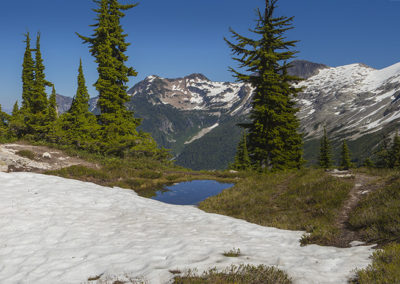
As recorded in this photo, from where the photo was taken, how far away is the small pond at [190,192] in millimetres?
14570

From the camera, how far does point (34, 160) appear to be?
59.5ft

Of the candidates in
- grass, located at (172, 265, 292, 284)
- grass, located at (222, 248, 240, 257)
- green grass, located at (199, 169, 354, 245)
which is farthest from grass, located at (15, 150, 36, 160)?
grass, located at (172, 265, 292, 284)

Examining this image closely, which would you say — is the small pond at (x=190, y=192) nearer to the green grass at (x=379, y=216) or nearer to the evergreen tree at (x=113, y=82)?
the green grass at (x=379, y=216)

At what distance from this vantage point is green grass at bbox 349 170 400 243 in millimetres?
7116

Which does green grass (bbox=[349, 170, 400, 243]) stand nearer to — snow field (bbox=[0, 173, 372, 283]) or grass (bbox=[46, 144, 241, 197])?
snow field (bbox=[0, 173, 372, 283])

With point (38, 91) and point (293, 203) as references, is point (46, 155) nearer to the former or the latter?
point (293, 203)

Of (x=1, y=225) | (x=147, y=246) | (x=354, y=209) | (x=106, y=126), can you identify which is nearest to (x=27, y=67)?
(x=106, y=126)

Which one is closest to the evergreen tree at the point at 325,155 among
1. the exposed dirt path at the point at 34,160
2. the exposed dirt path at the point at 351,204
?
the exposed dirt path at the point at 351,204

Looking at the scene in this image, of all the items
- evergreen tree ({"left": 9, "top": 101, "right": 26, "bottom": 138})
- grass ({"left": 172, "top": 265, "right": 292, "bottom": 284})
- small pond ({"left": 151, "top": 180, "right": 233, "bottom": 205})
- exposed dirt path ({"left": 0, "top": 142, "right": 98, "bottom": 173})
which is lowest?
small pond ({"left": 151, "top": 180, "right": 233, "bottom": 205})

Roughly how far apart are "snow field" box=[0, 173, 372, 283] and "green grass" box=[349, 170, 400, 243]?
0.99 meters

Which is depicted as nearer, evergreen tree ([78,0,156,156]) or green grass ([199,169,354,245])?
green grass ([199,169,354,245])

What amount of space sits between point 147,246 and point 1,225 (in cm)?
518

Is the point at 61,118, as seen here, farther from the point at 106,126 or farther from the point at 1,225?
the point at 1,225

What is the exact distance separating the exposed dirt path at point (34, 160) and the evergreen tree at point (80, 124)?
492 centimetres
